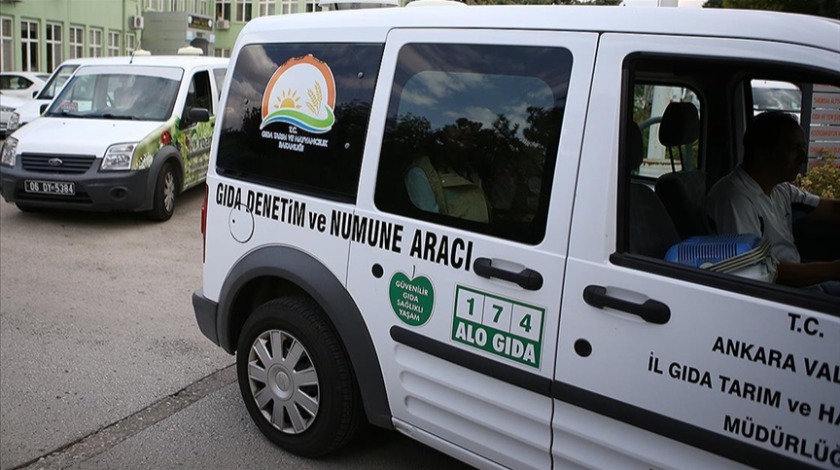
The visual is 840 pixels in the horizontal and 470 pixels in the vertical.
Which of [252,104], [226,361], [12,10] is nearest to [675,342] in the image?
[252,104]

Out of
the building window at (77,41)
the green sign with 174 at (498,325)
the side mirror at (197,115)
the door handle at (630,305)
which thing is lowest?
the green sign with 174 at (498,325)

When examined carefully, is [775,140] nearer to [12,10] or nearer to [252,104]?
[252,104]

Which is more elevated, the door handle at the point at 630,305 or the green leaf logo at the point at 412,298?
the door handle at the point at 630,305

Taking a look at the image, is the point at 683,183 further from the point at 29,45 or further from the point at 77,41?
the point at 77,41

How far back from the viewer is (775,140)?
3.37 meters

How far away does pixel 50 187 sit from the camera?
816 centimetres

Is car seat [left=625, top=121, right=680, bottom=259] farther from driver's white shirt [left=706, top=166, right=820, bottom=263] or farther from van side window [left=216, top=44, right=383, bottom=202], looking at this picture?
van side window [left=216, top=44, right=383, bottom=202]

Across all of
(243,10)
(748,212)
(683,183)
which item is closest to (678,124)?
(683,183)

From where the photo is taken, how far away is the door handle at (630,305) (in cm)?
229

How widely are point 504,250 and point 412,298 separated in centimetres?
47

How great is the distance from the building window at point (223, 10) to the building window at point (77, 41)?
54.5 feet

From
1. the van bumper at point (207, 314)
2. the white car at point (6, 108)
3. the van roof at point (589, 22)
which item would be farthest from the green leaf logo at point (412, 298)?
the white car at point (6, 108)

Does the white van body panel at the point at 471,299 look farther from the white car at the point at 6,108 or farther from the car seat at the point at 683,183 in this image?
the white car at the point at 6,108

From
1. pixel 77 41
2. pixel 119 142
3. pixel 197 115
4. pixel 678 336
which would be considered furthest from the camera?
pixel 77 41
